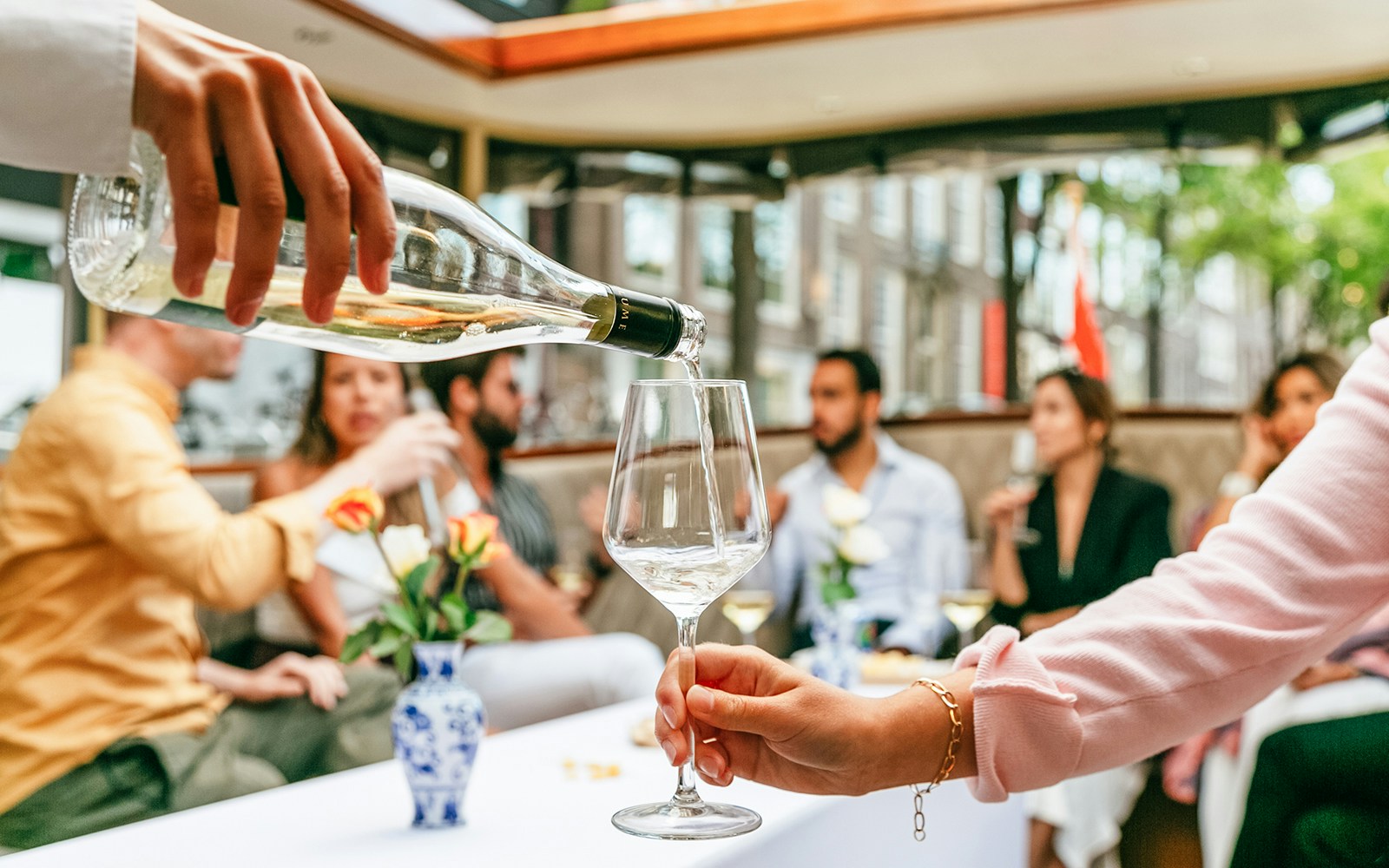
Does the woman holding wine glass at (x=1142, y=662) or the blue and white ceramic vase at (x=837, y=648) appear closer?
the woman holding wine glass at (x=1142, y=662)

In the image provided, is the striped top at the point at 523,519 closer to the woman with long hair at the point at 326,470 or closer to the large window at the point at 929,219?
the woman with long hair at the point at 326,470

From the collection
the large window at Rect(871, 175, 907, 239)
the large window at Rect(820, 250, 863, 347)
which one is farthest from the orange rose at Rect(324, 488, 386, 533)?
the large window at Rect(871, 175, 907, 239)

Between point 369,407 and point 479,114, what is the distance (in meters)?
2.98

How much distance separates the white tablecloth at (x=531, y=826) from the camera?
1070 mm

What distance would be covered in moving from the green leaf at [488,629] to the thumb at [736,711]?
64 centimetres

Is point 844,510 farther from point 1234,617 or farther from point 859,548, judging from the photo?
point 1234,617

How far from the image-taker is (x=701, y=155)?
18.9ft

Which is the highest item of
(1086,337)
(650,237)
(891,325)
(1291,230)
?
(1291,230)

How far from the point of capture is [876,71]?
4551 millimetres

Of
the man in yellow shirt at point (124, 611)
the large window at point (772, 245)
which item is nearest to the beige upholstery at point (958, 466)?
the man in yellow shirt at point (124, 611)

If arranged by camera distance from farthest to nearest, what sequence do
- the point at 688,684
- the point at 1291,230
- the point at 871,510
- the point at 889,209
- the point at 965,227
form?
the point at 1291,230, the point at 965,227, the point at 889,209, the point at 871,510, the point at 688,684

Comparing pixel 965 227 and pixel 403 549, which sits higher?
pixel 965 227

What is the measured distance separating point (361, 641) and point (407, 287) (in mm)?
652

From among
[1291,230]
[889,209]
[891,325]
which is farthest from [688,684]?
[1291,230]
